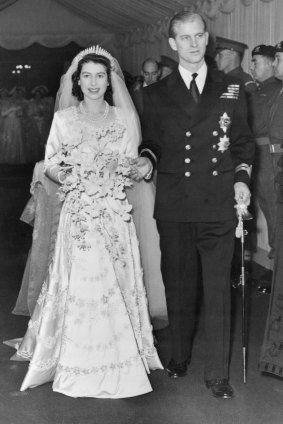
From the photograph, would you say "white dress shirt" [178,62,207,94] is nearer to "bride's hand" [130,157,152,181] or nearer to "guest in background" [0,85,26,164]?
"bride's hand" [130,157,152,181]

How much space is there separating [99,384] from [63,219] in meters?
0.90

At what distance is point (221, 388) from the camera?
161 inches

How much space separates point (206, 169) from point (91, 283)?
0.83 m

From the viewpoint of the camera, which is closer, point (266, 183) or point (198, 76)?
point (198, 76)

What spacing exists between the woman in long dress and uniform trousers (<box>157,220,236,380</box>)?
0.25 metres

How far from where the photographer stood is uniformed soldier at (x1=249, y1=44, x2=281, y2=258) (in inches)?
260

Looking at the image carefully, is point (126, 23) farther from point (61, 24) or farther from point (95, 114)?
point (95, 114)

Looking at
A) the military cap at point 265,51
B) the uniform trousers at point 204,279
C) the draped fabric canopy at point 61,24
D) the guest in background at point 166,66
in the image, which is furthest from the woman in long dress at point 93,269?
the draped fabric canopy at point 61,24

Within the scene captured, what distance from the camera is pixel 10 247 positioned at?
8.59 m

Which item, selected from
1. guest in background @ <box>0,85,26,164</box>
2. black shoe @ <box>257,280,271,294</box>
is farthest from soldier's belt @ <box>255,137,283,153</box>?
guest in background @ <box>0,85,26,164</box>

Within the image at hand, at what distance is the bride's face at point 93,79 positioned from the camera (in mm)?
4359

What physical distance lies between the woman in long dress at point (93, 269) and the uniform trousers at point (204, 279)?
0.25 m

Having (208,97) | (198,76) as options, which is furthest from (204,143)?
(198,76)

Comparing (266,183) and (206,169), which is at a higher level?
(206,169)
